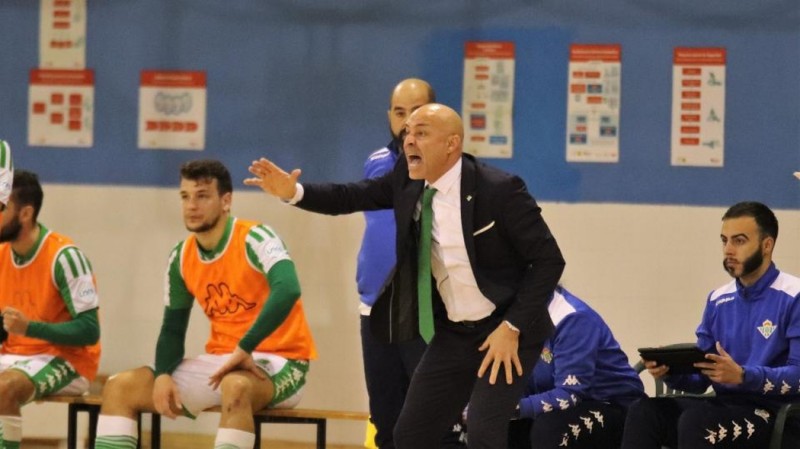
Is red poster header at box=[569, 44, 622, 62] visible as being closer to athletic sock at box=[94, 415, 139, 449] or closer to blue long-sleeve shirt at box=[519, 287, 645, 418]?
blue long-sleeve shirt at box=[519, 287, 645, 418]

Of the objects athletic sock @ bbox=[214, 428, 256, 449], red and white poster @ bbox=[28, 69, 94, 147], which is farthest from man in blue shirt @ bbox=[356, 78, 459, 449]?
red and white poster @ bbox=[28, 69, 94, 147]

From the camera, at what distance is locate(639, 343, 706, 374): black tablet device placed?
4.85 m

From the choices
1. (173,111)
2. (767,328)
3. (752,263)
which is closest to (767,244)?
(752,263)

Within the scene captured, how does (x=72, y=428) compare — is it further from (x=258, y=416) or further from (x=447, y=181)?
(x=447, y=181)

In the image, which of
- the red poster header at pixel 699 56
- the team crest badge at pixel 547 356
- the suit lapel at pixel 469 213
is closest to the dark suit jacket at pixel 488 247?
the suit lapel at pixel 469 213

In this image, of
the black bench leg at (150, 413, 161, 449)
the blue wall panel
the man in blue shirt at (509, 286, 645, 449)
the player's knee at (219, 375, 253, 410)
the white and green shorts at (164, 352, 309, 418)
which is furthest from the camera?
the blue wall panel

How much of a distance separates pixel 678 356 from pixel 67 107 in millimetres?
4230

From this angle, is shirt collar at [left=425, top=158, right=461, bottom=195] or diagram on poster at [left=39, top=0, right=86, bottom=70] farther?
diagram on poster at [left=39, top=0, right=86, bottom=70]

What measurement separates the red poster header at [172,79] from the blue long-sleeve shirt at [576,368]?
10.0 ft

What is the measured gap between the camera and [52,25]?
7547 millimetres

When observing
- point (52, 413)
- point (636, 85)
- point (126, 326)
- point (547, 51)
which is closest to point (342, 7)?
point (547, 51)

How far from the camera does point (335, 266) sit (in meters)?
7.32

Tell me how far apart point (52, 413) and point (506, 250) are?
13.2 ft

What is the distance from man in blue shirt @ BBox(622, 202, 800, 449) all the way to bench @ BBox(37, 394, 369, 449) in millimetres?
1556
